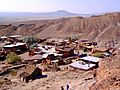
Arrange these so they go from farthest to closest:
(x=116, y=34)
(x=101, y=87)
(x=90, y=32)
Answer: (x=90, y=32) → (x=116, y=34) → (x=101, y=87)

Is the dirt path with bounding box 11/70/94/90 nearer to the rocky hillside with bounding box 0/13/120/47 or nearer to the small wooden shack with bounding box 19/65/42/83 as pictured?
the small wooden shack with bounding box 19/65/42/83

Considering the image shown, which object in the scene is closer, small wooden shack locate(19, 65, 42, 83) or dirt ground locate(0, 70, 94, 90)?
dirt ground locate(0, 70, 94, 90)

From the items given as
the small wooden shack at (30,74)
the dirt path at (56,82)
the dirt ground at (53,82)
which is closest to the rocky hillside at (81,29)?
the small wooden shack at (30,74)

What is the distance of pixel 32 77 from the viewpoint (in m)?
29.8

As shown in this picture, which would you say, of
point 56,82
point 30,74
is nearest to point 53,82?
point 56,82

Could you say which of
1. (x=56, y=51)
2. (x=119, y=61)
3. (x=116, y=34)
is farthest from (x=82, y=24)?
(x=119, y=61)

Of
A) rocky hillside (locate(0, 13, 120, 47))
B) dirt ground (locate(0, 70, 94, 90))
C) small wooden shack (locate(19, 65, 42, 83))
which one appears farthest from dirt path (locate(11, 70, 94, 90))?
rocky hillside (locate(0, 13, 120, 47))

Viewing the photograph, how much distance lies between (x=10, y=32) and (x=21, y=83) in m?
70.6

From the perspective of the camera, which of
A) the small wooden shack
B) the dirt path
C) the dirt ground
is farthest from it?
the small wooden shack

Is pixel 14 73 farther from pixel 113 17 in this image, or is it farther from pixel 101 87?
pixel 113 17

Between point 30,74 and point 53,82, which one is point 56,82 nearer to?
point 53,82

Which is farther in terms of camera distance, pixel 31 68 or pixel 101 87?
pixel 31 68

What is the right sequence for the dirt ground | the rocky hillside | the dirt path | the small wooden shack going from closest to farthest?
the dirt path
the dirt ground
the small wooden shack
the rocky hillside

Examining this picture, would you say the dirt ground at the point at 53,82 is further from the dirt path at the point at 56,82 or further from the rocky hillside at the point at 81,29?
the rocky hillside at the point at 81,29
